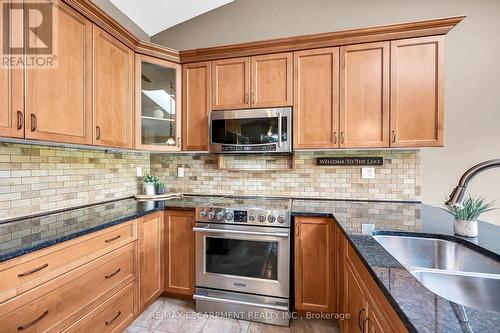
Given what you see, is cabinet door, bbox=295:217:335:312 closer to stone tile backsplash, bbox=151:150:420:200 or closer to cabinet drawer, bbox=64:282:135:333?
stone tile backsplash, bbox=151:150:420:200

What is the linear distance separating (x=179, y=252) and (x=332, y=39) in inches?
91.0

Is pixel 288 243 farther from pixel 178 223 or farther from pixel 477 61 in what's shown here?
pixel 477 61

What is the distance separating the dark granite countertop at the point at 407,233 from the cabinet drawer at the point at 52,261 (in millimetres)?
1351

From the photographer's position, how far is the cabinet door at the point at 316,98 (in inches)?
81.8

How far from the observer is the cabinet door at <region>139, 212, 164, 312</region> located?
1.90 metres

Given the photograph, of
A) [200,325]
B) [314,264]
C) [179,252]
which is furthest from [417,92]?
[200,325]

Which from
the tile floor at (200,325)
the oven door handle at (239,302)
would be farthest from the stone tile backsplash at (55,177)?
the oven door handle at (239,302)

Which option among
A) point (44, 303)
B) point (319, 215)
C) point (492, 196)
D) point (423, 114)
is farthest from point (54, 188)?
point (492, 196)

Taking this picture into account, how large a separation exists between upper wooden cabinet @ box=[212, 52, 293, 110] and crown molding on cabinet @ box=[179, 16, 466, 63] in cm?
6

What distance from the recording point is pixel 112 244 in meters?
1.60

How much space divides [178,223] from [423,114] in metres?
2.27

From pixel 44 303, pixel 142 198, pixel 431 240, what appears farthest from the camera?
pixel 142 198

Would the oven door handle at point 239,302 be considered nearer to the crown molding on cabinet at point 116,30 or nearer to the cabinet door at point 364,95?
the cabinet door at point 364,95

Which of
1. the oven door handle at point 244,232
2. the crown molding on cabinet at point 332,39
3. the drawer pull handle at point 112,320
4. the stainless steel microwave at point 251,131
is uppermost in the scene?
the crown molding on cabinet at point 332,39
